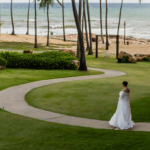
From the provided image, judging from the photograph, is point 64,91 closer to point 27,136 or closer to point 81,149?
point 27,136

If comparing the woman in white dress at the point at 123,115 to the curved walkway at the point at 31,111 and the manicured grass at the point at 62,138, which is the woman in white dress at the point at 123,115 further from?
the manicured grass at the point at 62,138

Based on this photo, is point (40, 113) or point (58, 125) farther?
point (40, 113)

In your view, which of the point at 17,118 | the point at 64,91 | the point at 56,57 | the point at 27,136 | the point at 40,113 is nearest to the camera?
the point at 27,136

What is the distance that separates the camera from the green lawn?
789 centimetres

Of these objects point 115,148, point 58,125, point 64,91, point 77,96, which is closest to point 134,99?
point 77,96

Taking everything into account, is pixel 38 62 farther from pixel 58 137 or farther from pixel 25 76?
pixel 58 137

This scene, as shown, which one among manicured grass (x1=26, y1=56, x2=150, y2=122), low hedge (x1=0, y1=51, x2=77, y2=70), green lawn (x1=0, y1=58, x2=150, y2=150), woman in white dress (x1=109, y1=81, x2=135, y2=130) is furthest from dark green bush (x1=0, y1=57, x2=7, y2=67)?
woman in white dress (x1=109, y1=81, x2=135, y2=130)

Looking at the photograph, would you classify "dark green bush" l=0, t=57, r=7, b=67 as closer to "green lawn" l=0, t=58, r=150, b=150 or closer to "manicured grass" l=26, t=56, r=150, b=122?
"manicured grass" l=26, t=56, r=150, b=122

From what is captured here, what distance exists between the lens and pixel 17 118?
35.0 ft

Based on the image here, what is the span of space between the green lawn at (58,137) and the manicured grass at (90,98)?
1.94m

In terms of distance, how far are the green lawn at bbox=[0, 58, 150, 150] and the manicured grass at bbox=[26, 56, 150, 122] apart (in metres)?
1.94

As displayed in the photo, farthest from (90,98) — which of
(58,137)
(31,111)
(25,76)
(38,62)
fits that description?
(38,62)

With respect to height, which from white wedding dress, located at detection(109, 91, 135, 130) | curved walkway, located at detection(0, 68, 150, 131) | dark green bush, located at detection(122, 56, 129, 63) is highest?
dark green bush, located at detection(122, 56, 129, 63)

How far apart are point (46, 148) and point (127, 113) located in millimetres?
3289
